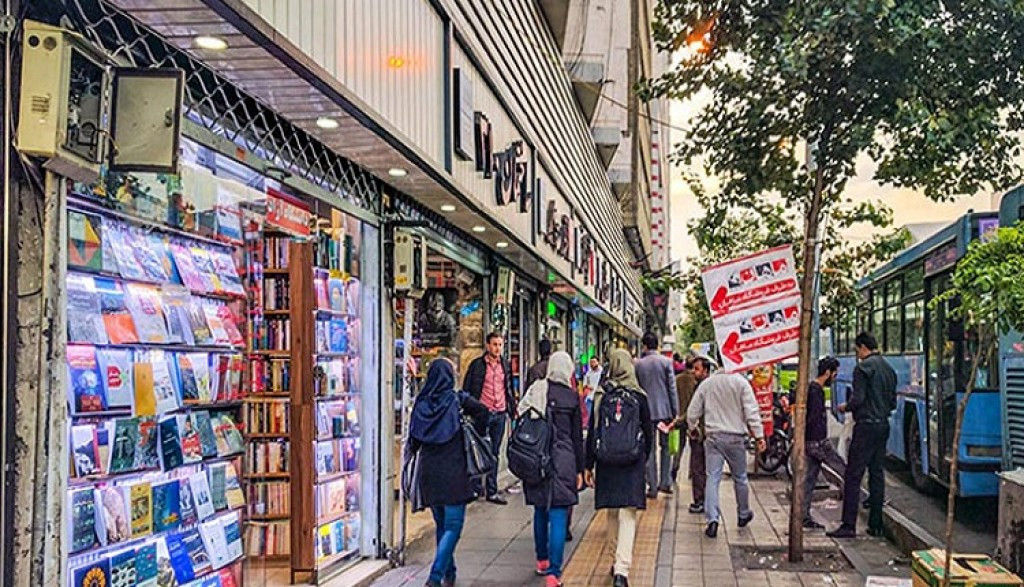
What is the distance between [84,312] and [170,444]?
3.07 ft

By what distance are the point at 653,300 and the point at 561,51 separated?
3996 cm

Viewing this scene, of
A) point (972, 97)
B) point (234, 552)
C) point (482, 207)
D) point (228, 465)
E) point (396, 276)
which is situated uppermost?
point (972, 97)

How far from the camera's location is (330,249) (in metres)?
7.70

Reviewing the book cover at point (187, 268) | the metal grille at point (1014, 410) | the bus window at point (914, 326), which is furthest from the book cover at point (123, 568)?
the bus window at point (914, 326)

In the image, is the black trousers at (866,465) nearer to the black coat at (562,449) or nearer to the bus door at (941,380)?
the bus door at (941,380)

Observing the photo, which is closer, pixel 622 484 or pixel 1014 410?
pixel 622 484

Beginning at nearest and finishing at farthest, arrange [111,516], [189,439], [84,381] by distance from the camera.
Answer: [84,381] < [111,516] < [189,439]

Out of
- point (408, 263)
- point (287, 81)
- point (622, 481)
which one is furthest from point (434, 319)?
point (287, 81)

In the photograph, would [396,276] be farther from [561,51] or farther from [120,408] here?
[561,51]

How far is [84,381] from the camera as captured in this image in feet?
13.9

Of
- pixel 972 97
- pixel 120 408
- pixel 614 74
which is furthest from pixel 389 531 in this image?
pixel 614 74

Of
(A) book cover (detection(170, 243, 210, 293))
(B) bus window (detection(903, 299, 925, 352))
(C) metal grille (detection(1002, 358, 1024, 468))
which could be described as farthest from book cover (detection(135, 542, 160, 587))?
(B) bus window (detection(903, 299, 925, 352))

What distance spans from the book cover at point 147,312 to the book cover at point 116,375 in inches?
6.7

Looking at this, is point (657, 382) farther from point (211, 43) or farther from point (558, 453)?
point (211, 43)
